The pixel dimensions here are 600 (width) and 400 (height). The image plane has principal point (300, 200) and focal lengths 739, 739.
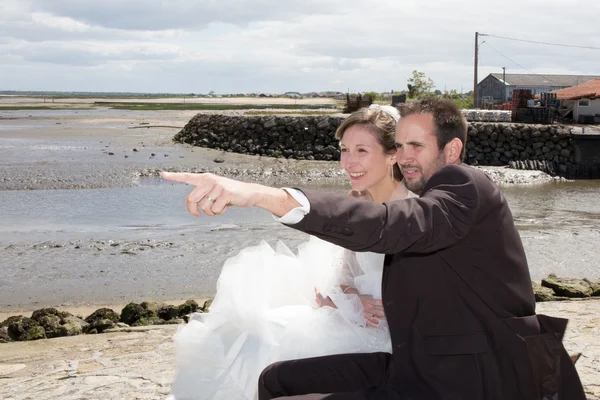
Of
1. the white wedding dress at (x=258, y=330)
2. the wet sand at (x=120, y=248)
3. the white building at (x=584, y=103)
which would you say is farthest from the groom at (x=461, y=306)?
the white building at (x=584, y=103)

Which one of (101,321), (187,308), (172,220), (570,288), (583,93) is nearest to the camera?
(101,321)

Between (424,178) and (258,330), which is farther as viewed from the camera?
(258,330)

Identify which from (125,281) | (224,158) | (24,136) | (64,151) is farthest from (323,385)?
(24,136)

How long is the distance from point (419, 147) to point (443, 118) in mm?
142

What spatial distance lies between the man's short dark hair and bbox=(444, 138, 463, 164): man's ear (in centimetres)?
1

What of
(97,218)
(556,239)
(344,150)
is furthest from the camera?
(97,218)

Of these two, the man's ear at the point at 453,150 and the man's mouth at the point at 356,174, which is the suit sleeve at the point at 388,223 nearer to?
the man's ear at the point at 453,150

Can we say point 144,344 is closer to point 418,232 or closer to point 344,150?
point 344,150

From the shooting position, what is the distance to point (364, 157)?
3795mm

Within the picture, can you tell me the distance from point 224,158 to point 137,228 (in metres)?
14.7

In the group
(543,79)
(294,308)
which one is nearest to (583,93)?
(543,79)

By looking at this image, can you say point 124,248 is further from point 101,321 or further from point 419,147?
point 419,147

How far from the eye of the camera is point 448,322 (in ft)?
8.22

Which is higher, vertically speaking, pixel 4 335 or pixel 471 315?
pixel 471 315
